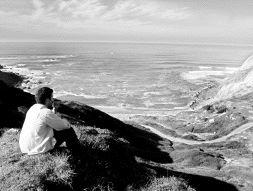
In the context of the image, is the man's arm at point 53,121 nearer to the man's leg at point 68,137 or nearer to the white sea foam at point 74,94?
the man's leg at point 68,137

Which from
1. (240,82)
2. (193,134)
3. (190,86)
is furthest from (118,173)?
(190,86)

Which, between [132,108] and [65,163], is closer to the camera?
[65,163]

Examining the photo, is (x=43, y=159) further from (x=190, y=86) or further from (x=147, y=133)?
(x=190, y=86)

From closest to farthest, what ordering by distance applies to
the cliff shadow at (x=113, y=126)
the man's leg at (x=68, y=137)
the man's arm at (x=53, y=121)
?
the man's arm at (x=53, y=121) < the man's leg at (x=68, y=137) < the cliff shadow at (x=113, y=126)

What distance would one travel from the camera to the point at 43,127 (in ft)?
32.5

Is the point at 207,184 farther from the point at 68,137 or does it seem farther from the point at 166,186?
the point at 68,137

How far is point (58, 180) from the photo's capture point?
970cm

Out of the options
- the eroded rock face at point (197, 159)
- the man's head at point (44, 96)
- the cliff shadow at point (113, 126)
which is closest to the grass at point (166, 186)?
the man's head at point (44, 96)

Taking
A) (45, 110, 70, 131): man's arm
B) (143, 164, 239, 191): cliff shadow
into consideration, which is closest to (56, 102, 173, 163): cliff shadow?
(143, 164, 239, 191): cliff shadow

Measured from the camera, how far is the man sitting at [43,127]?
9.79 metres

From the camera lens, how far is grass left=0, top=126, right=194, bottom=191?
9.48m

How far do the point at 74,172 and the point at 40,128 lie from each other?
1.85 m

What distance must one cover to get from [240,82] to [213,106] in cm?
3062

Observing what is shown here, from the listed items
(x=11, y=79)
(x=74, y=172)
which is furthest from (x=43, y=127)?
(x=11, y=79)
